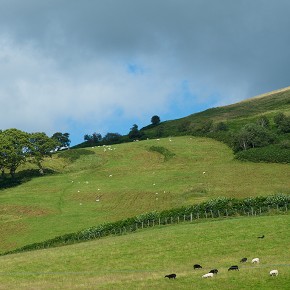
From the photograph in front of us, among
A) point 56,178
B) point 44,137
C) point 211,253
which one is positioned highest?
point 44,137

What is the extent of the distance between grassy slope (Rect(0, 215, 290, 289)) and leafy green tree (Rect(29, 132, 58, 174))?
7322 centimetres

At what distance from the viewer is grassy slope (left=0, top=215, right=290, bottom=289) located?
34.8 metres

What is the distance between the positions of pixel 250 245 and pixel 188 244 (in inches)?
275

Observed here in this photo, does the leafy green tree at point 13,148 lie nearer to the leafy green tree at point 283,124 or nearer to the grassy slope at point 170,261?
the grassy slope at point 170,261

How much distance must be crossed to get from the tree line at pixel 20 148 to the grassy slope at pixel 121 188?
6.45 m

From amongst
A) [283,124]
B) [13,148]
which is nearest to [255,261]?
[13,148]

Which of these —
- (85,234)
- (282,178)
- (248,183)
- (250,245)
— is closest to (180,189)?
(248,183)

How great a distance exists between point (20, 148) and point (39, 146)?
7203 millimetres

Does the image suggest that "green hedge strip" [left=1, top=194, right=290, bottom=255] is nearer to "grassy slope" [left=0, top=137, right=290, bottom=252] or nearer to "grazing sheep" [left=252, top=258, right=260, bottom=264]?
"grassy slope" [left=0, top=137, right=290, bottom=252]

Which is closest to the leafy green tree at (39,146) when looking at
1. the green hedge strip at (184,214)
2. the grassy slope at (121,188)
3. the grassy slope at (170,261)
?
the grassy slope at (121,188)

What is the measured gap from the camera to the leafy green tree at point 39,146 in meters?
127

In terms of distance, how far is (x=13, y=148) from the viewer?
390 ft

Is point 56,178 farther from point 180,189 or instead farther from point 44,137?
point 180,189

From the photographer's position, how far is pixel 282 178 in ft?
326
